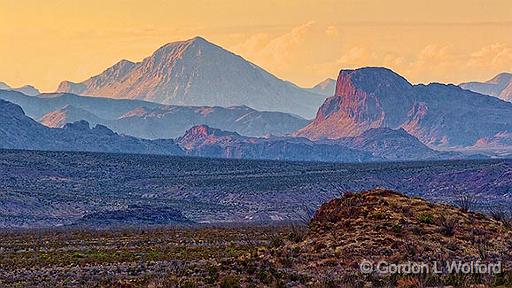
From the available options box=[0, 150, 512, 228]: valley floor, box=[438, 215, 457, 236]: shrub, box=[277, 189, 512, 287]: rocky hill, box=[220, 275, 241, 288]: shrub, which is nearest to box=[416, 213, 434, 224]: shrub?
box=[277, 189, 512, 287]: rocky hill

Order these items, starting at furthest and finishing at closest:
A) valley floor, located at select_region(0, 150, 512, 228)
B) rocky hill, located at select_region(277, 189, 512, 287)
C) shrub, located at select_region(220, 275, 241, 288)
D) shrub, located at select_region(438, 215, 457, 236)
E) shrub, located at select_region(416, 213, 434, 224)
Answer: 1. valley floor, located at select_region(0, 150, 512, 228)
2. shrub, located at select_region(416, 213, 434, 224)
3. shrub, located at select_region(438, 215, 457, 236)
4. rocky hill, located at select_region(277, 189, 512, 287)
5. shrub, located at select_region(220, 275, 241, 288)

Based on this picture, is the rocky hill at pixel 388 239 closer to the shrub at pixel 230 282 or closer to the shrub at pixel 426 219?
the shrub at pixel 426 219

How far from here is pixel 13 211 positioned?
10125 cm

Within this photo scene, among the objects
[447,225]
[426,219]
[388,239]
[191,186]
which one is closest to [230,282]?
[388,239]

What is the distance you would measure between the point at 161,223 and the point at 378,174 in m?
45.4

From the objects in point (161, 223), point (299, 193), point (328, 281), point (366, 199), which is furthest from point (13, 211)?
point (328, 281)

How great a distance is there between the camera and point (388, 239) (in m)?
33.1

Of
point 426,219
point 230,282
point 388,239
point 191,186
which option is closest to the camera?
point 230,282

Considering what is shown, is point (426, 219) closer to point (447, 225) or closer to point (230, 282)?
point (447, 225)

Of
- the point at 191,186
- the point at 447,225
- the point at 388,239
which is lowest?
the point at 191,186

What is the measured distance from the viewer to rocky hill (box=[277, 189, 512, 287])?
31109mm

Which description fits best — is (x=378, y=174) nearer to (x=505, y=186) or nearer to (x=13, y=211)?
(x=505, y=186)

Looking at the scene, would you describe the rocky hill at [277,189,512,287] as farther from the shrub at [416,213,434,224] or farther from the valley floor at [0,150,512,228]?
the valley floor at [0,150,512,228]

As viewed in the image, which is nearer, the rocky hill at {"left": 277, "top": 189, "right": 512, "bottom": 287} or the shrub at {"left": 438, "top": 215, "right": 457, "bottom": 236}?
the rocky hill at {"left": 277, "top": 189, "right": 512, "bottom": 287}
